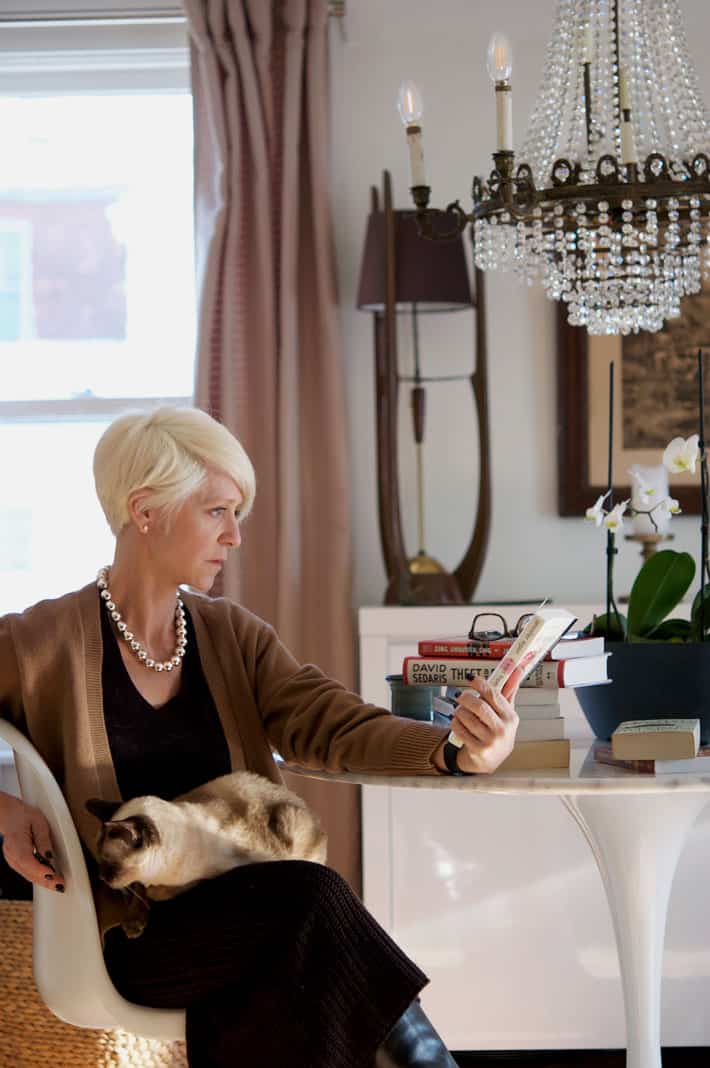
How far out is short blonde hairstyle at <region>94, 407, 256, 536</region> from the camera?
1.91m

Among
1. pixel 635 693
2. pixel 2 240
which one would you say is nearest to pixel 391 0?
pixel 2 240

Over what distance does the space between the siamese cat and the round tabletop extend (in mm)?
102

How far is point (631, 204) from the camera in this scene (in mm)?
1961

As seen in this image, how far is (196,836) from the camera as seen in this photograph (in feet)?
5.62

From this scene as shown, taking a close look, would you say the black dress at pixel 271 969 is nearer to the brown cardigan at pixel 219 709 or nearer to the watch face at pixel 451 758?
the brown cardigan at pixel 219 709

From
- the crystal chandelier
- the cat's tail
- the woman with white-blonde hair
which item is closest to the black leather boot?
the woman with white-blonde hair

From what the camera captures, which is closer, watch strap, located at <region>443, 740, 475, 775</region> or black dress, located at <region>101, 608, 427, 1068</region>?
black dress, located at <region>101, 608, 427, 1068</region>

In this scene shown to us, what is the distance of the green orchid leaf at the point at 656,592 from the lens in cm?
197

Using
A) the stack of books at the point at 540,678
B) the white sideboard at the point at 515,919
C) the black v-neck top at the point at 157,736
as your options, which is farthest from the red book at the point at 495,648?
the white sideboard at the point at 515,919

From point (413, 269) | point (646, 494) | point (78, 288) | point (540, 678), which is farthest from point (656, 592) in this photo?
point (78, 288)

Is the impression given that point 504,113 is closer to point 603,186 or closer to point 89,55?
point 603,186

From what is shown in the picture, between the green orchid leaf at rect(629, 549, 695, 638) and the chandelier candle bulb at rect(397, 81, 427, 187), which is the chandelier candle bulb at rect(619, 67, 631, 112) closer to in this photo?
the chandelier candle bulb at rect(397, 81, 427, 187)

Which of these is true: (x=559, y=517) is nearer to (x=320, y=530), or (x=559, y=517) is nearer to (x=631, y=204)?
(x=320, y=530)

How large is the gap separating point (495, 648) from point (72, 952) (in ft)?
2.19
